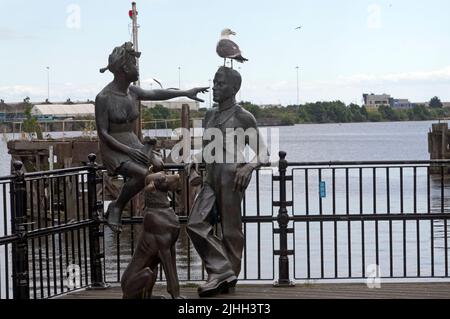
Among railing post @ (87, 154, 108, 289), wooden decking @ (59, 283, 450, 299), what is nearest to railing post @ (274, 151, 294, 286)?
wooden decking @ (59, 283, 450, 299)

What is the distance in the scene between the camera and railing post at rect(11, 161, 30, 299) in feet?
31.4

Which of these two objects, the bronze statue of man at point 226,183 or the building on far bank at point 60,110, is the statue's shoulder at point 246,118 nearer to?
the bronze statue of man at point 226,183

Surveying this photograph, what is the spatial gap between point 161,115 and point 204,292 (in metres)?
80.1

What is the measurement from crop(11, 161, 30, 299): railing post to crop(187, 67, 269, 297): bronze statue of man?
5.21 ft

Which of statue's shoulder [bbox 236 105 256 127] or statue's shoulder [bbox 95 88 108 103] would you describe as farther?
statue's shoulder [bbox 236 105 256 127]

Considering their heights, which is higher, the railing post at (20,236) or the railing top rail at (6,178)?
the railing top rail at (6,178)

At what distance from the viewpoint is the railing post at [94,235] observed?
424 inches

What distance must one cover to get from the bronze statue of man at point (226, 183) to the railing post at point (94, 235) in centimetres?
140

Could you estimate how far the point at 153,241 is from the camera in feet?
29.2

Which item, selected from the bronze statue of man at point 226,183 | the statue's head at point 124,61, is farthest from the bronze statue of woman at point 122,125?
the bronze statue of man at point 226,183

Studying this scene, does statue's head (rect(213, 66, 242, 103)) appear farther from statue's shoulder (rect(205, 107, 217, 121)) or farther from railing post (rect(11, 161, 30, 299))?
railing post (rect(11, 161, 30, 299))

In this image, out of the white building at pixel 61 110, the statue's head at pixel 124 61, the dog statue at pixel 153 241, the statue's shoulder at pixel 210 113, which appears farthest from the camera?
the white building at pixel 61 110

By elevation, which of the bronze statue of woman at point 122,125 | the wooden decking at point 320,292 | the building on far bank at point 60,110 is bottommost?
the wooden decking at point 320,292

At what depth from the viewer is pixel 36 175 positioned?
398 inches
